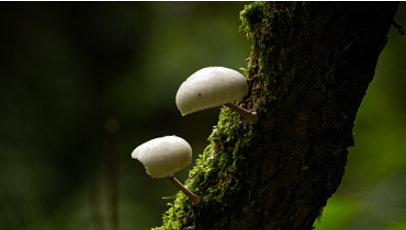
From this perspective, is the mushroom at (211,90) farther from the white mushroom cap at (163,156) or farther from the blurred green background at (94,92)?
the blurred green background at (94,92)

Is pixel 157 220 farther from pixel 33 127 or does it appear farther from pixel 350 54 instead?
pixel 350 54

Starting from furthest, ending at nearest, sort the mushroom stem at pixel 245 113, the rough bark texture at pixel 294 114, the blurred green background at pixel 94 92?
the blurred green background at pixel 94 92
the mushroom stem at pixel 245 113
the rough bark texture at pixel 294 114

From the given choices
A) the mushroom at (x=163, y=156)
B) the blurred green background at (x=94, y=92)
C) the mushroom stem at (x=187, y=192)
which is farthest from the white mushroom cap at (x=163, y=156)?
the blurred green background at (x=94, y=92)

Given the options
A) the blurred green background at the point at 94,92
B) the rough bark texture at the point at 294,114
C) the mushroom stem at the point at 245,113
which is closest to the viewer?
the rough bark texture at the point at 294,114

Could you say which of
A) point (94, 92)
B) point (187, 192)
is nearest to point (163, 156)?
point (187, 192)

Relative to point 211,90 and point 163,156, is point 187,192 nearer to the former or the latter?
point 163,156

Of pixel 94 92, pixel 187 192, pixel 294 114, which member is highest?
pixel 94 92
